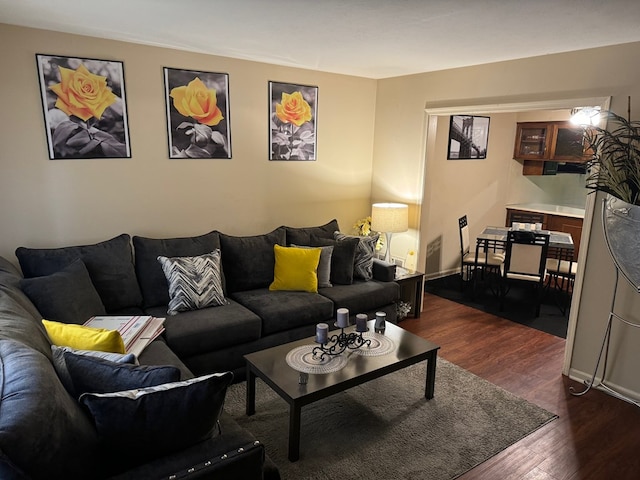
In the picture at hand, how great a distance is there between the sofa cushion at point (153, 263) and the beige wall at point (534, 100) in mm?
2518

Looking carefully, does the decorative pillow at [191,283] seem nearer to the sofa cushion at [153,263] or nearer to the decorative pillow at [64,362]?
the sofa cushion at [153,263]

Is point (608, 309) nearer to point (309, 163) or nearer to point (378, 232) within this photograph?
point (378, 232)

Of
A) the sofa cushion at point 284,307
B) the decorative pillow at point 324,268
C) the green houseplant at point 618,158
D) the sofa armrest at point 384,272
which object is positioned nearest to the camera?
the green houseplant at point 618,158

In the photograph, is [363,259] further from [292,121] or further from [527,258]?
[527,258]

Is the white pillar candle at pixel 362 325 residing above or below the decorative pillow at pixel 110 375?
below

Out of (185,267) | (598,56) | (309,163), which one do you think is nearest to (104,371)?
(185,267)

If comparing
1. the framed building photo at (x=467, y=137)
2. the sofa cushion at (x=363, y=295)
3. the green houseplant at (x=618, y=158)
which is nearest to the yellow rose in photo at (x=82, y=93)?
the sofa cushion at (x=363, y=295)

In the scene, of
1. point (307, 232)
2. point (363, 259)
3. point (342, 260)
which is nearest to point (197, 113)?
point (307, 232)

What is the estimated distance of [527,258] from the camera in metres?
4.86

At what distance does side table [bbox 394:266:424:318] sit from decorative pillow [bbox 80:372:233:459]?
10.6 feet

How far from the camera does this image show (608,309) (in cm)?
330

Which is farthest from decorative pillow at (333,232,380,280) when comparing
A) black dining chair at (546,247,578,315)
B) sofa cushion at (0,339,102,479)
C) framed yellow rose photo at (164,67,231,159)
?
sofa cushion at (0,339,102,479)

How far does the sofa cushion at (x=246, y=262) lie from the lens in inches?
155

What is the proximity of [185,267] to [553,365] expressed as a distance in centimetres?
316
